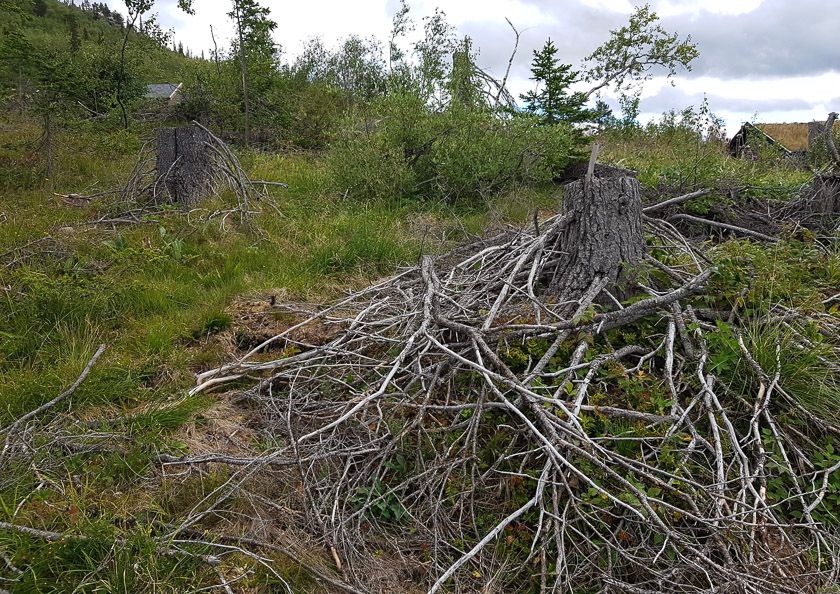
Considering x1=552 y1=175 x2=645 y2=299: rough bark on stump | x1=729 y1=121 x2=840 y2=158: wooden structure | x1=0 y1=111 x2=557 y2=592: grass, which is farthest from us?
x1=729 y1=121 x2=840 y2=158: wooden structure

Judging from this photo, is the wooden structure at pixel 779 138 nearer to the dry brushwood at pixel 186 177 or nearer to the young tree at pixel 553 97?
the young tree at pixel 553 97

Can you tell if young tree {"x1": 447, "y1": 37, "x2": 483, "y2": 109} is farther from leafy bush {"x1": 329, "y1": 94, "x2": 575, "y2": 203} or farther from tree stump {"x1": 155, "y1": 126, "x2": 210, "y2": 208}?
tree stump {"x1": 155, "y1": 126, "x2": 210, "y2": 208}

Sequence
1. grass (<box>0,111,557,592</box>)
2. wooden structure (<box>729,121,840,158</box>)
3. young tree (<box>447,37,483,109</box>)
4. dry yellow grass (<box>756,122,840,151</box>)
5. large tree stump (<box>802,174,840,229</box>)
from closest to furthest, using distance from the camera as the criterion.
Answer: grass (<box>0,111,557,592</box>), large tree stump (<box>802,174,840,229</box>), young tree (<box>447,37,483,109</box>), wooden structure (<box>729,121,840,158</box>), dry yellow grass (<box>756,122,840,151</box>)

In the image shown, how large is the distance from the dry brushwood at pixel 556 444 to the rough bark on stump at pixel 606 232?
0.01 metres

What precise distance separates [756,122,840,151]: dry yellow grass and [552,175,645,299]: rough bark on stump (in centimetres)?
1490

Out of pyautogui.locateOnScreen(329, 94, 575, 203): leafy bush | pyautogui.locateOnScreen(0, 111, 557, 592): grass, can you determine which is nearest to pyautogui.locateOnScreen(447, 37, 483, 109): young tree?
pyautogui.locateOnScreen(329, 94, 575, 203): leafy bush

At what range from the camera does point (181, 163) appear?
593cm

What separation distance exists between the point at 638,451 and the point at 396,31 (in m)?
11.6

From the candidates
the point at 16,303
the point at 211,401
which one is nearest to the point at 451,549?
the point at 211,401

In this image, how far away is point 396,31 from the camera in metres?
11.8

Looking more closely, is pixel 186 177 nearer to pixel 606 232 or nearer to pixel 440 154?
pixel 440 154

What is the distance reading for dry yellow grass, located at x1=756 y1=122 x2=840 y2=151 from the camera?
49.0ft

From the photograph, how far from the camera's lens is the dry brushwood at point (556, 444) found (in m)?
1.99

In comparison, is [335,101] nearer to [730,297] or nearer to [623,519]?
[730,297]
